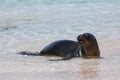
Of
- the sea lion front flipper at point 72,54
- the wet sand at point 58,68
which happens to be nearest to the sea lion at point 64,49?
the sea lion front flipper at point 72,54

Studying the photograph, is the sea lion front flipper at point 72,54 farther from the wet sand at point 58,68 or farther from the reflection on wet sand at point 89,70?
the reflection on wet sand at point 89,70

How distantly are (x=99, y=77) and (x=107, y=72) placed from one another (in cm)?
27

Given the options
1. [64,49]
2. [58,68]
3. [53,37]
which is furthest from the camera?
[53,37]

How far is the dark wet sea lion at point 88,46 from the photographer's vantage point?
6.58 meters

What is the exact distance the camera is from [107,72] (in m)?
5.36

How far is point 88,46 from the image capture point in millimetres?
6598

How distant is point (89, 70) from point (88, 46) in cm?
109

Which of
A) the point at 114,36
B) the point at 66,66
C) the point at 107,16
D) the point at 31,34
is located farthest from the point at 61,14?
the point at 66,66

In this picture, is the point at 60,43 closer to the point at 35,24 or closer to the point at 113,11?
the point at 35,24

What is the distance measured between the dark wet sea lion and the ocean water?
6.5 inches

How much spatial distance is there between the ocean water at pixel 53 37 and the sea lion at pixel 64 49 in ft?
0.79

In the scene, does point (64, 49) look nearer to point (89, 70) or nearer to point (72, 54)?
point (72, 54)

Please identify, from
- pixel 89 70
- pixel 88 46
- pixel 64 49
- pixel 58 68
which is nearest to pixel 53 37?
pixel 64 49

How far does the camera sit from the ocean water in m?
5.41
